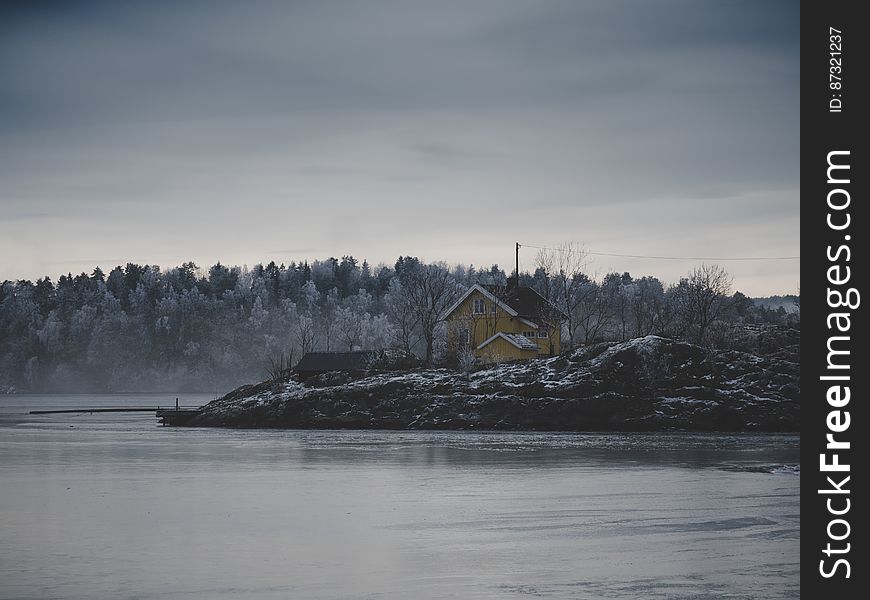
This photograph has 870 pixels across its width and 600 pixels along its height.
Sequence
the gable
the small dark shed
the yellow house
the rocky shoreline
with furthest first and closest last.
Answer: the gable < the yellow house < the small dark shed < the rocky shoreline

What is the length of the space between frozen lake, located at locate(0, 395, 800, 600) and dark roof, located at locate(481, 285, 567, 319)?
48.6 m

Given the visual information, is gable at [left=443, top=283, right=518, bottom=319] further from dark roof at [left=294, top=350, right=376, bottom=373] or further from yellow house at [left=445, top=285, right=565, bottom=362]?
dark roof at [left=294, top=350, right=376, bottom=373]

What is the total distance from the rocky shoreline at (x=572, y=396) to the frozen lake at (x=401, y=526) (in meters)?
20.6

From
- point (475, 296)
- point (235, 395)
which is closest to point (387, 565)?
point (235, 395)

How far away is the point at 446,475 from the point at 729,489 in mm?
6699

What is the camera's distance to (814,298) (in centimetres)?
902

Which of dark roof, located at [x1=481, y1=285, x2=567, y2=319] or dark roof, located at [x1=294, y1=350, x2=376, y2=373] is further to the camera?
dark roof, located at [x1=481, y1=285, x2=567, y2=319]

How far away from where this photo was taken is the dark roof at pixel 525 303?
82.2m

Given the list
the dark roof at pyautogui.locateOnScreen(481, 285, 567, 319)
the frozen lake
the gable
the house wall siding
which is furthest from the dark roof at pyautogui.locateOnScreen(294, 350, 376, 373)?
the frozen lake

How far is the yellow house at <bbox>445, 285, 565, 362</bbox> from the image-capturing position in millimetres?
81062

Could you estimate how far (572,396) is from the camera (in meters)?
57.0

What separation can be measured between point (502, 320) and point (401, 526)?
65.0 metres

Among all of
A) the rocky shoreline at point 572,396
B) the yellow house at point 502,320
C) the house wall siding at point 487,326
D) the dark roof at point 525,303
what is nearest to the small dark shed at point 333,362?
the rocky shoreline at point 572,396

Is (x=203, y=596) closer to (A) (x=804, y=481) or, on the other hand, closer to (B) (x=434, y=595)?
(B) (x=434, y=595)
